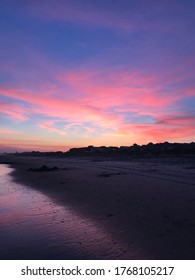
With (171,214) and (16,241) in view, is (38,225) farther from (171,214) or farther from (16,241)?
(171,214)

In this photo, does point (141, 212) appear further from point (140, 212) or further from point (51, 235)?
point (51, 235)

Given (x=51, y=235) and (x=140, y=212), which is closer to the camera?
(x=51, y=235)

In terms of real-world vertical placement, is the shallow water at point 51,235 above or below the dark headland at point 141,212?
below

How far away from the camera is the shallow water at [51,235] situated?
5703mm

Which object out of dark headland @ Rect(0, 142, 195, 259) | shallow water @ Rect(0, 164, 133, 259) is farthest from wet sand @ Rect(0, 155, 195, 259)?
shallow water @ Rect(0, 164, 133, 259)

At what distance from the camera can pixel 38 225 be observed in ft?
25.3

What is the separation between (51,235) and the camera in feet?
22.3

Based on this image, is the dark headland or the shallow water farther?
the dark headland

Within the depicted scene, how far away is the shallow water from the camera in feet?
18.7

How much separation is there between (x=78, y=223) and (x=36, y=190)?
656 cm

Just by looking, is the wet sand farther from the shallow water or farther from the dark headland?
the shallow water

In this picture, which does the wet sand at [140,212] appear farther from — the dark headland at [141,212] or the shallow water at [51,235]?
the shallow water at [51,235]

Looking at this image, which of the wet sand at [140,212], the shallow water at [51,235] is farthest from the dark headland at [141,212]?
the shallow water at [51,235]

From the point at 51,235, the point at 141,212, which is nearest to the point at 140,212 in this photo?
the point at 141,212
